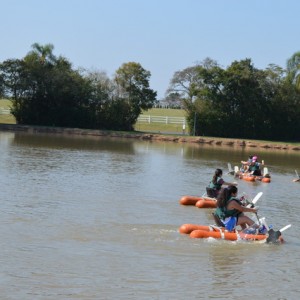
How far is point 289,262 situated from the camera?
14.0 metres

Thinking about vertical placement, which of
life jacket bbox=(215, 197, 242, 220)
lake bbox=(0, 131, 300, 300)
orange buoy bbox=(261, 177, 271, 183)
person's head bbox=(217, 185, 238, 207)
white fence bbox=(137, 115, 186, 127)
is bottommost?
lake bbox=(0, 131, 300, 300)

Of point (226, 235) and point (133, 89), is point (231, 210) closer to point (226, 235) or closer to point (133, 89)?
point (226, 235)

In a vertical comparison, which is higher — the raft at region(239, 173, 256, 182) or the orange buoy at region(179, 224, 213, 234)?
the raft at region(239, 173, 256, 182)

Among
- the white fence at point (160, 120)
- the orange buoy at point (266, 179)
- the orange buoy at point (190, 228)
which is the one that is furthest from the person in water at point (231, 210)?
the white fence at point (160, 120)

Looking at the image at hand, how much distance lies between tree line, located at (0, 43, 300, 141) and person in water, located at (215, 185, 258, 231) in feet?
174

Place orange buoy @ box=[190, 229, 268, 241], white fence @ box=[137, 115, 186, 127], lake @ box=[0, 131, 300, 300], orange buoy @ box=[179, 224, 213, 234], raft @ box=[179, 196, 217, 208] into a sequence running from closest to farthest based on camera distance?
lake @ box=[0, 131, 300, 300], orange buoy @ box=[190, 229, 268, 241], orange buoy @ box=[179, 224, 213, 234], raft @ box=[179, 196, 217, 208], white fence @ box=[137, 115, 186, 127]

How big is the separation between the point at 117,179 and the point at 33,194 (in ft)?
22.0

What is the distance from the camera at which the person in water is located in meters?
15.7

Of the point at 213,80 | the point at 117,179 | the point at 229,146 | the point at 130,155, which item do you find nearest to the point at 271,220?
the point at 117,179

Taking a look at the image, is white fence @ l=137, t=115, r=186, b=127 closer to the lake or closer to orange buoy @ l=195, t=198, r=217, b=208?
the lake

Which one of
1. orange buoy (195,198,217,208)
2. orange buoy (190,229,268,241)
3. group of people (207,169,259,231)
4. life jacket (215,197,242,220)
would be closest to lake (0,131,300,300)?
orange buoy (190,229,268,241)

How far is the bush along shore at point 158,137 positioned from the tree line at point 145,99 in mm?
5587

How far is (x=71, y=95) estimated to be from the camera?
233ft

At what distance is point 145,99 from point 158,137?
32.6ft
